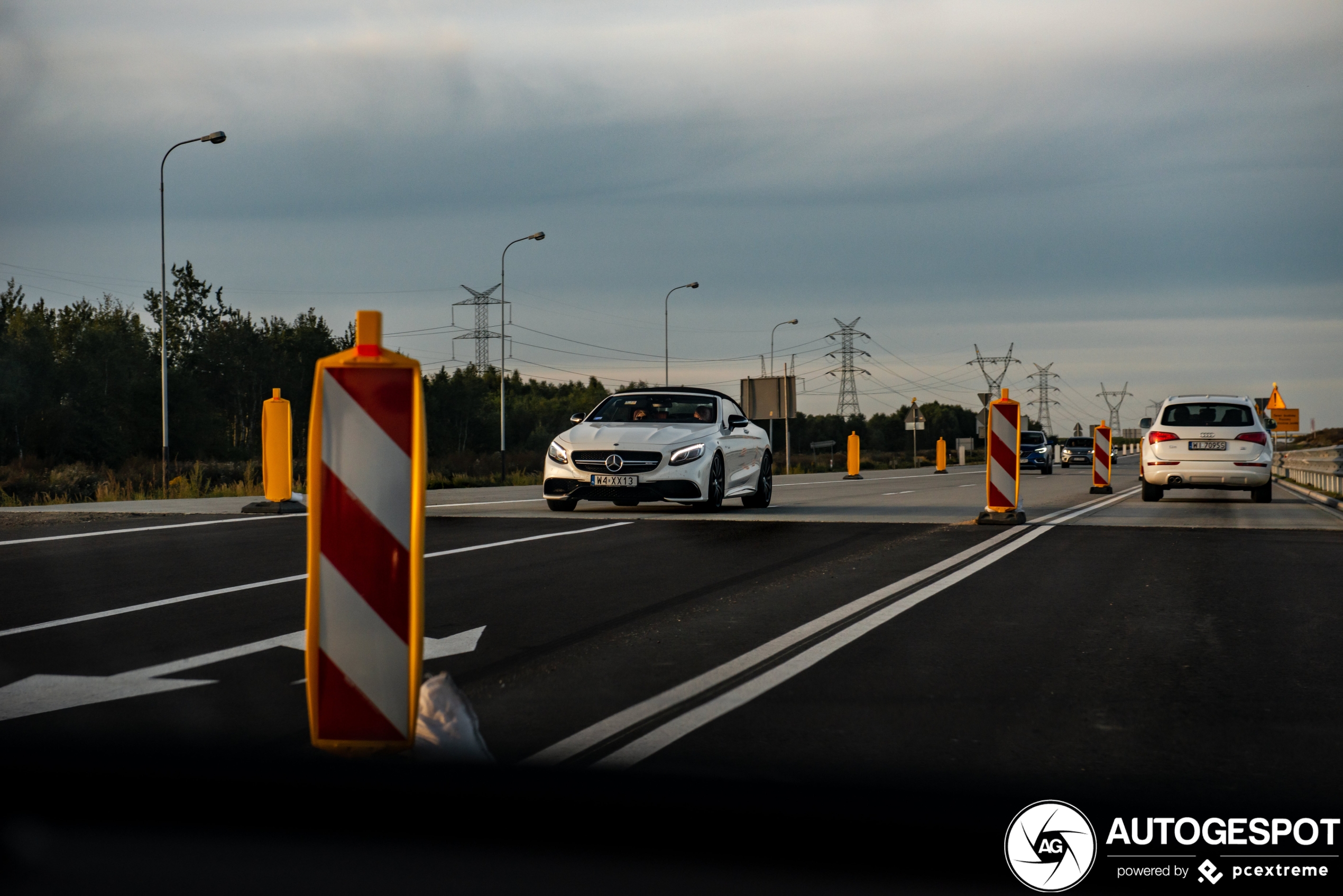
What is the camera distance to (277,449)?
1504 cm

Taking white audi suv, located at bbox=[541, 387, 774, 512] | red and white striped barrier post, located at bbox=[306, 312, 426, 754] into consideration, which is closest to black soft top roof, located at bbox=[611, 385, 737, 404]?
white audi suv, located at bbox=[541, 387, 774, 512]

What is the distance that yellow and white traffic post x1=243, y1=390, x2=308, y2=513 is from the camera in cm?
1448

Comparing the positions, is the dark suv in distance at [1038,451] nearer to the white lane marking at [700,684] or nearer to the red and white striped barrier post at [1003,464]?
the red and white striped barrier post at [1003,464]

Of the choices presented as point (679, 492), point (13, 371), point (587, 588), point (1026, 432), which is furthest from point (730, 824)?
point (13, 371)

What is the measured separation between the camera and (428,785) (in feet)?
11.3

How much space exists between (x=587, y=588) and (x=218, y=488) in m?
20.6

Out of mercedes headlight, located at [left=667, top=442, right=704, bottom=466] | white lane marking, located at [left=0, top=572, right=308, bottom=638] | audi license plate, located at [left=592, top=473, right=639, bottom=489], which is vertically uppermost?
mercedes headlight, located at [left=667, top=442, right=704, bottom=466]

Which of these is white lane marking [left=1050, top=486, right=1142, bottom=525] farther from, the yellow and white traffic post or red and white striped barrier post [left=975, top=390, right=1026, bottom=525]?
the yellow and white traffic post

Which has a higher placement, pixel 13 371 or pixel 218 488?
pixel 13 371

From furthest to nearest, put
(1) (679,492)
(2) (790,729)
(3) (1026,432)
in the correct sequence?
(3) (1026,432), (1) (679,492), (2) (790,729)

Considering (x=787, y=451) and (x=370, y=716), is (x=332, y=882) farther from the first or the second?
(x=787, y=451)

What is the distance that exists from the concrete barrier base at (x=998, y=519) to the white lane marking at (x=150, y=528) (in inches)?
316

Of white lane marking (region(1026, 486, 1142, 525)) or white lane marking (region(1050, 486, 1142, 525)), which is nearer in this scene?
white lane marking (region(1026, 486, 1142, 525))

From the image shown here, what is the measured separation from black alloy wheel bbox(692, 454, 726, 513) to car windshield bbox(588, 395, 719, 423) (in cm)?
73
